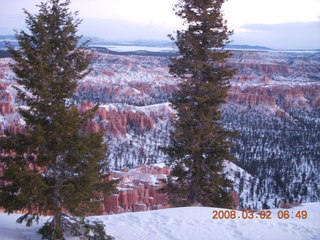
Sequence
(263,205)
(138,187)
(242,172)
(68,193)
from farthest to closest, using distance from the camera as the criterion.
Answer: (242,172)
(263,205)
(138,187)
(68,193)

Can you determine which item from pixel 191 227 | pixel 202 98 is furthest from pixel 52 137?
pixel 202 98

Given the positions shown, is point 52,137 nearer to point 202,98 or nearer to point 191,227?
point 191,227

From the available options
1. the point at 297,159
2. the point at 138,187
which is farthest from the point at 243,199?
the point at 297,159

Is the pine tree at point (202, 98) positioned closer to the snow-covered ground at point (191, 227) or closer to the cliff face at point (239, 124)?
the cliff face at point (239, 124)

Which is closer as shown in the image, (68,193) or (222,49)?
(68,193)

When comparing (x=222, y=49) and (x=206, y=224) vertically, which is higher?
(x=222, y=49)

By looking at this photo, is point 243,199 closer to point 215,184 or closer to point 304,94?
point 215,184

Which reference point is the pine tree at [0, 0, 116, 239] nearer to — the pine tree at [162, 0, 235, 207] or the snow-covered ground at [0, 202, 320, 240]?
the snow-covered ground at [0, 202, 320, 240]
